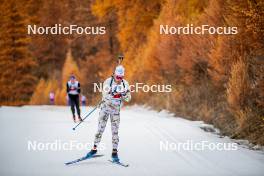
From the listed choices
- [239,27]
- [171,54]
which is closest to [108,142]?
[239,27]

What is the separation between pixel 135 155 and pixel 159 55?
15124mm

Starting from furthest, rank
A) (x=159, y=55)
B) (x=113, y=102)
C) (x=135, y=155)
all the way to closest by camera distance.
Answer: (x=159, y=55), (x=135, y=155), (x=113, y=102)

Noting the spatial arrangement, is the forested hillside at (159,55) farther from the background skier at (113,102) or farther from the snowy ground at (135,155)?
the background skier at (113,102)

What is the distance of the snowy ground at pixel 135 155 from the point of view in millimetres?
9836

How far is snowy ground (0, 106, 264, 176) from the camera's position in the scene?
32.3 feet

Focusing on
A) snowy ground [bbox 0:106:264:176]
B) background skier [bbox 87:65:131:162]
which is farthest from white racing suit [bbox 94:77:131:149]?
snowy ground [bbox 0:106:264:176]

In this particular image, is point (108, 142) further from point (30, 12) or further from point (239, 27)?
point (30, 12)

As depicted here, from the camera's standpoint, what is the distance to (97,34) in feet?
160

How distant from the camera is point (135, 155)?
1162 centimetres

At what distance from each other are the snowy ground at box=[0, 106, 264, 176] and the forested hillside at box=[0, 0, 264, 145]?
1.71 meters

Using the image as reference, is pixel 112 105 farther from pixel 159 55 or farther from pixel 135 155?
pixel 159 55

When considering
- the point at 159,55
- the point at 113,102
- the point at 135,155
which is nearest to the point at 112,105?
the point at 113,102

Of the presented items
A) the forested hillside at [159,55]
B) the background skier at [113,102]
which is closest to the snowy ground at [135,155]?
the background skier at [113,102]

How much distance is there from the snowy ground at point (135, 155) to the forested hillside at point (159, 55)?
5.61 ft
